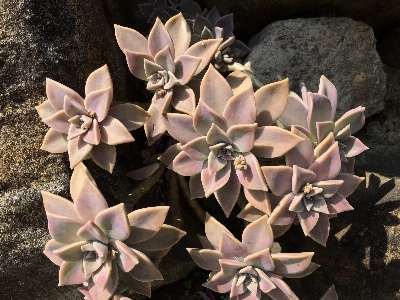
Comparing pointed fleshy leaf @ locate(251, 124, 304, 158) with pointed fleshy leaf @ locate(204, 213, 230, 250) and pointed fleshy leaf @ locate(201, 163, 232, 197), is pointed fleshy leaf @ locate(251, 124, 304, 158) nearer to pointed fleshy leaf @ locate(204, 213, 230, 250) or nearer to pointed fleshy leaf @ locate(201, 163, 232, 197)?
pointed fleshy leaf @ locate(201, 163, 232, 197)

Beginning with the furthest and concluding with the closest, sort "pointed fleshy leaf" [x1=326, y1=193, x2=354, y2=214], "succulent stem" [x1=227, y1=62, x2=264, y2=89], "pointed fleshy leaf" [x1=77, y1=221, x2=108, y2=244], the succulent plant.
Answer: the succulent plant, "succulent stem" [x1=227, y1=62, x2=264, y2=89], "pointed fleshy leaf" [x1=326, y1=193, x2=354, y2=214], "pointed fleshy leaf" [x1=77, y1=221, x2=108, y2=244]

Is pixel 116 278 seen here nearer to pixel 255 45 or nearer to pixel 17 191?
pixel 17 191

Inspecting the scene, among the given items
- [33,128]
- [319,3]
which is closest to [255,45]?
[319,3]

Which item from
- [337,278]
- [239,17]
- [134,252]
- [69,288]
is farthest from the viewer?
[239,17]

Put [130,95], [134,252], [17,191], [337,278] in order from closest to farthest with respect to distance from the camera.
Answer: [134,252]
[17,191]
[337,278]
[130,95]

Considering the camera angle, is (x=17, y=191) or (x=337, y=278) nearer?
(x=17, y=191)

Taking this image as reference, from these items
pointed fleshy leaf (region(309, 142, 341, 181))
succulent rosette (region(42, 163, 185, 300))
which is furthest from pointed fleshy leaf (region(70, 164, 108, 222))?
pointed fleshy leaf (region(309, 142, 341, 181))

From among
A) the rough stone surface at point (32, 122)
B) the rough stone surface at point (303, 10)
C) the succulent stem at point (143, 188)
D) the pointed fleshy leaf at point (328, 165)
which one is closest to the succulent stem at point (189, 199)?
the succulent stem at point (143, 188)
